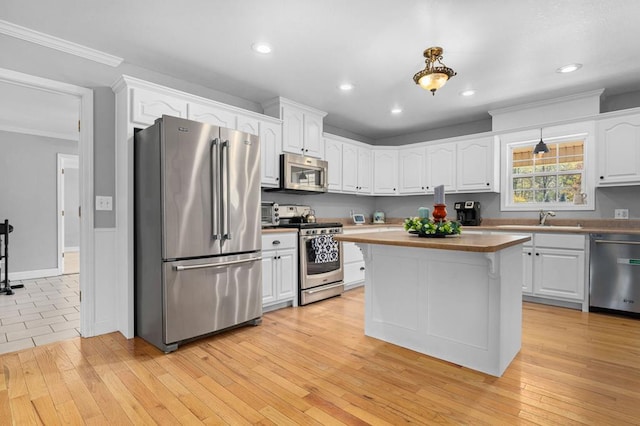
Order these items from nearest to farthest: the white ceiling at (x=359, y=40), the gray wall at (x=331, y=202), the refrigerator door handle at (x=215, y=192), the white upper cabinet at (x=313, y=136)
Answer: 1. the white ceiling at (x=359, y=40)
2. the refrigerator door handle at (x=215, y=192)
3. the white upper cabinet at (x=313, y=136)
4. the gray wall at (x=331, y=202)

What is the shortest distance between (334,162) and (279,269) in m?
2.06

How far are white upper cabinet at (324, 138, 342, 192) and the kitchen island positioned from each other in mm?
2322

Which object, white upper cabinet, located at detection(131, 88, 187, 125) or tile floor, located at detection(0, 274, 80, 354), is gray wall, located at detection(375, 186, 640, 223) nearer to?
white upper cabinet, located at detection(131, 88, 187, 125)

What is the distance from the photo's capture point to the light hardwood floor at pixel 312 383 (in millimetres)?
1771

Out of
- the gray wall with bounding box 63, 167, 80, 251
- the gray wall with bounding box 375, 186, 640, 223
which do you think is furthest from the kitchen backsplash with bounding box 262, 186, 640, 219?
the gray wall with bounding box 63, 167, 80, 251

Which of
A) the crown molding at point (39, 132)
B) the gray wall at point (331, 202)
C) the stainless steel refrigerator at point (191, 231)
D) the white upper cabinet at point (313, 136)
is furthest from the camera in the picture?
the crown molding at point (39, 132)

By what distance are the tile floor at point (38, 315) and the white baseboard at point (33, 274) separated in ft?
0.85

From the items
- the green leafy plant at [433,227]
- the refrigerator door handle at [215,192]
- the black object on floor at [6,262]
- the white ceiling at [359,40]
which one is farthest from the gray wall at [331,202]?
the black object on floor at [6,262]

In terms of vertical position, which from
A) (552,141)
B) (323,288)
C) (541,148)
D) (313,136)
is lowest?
(323,288)

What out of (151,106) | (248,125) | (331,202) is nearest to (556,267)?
(331,202)

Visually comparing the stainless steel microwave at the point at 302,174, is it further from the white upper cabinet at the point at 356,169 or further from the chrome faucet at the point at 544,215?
the chrome faucet at the point at 544,215

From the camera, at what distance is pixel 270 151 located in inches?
160

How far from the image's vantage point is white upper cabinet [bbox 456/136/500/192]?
4.74 m

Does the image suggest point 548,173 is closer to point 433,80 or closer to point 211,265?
point 433,80
